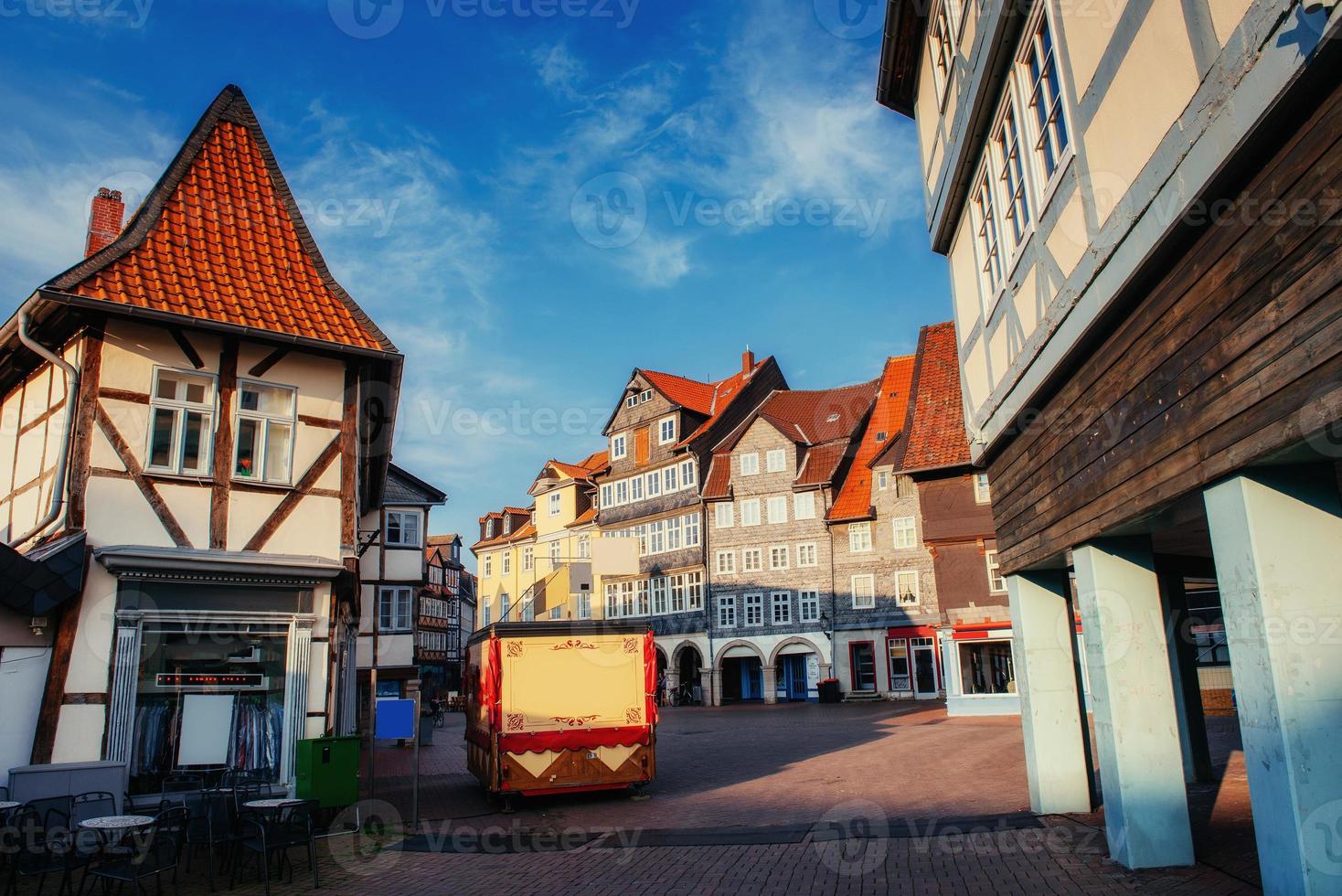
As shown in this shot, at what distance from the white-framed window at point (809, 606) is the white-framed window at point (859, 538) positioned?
8.42 ft

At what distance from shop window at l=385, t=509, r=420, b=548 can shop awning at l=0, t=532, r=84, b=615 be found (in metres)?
19.5

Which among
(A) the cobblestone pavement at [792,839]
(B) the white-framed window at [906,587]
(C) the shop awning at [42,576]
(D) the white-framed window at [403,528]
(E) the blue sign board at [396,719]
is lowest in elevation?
(A) the cobblestone pavement at [792,839]

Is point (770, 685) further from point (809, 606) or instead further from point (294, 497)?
point (294, 497)

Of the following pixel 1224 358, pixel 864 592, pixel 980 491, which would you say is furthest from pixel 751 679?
pixel 1224 358

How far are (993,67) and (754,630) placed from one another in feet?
119

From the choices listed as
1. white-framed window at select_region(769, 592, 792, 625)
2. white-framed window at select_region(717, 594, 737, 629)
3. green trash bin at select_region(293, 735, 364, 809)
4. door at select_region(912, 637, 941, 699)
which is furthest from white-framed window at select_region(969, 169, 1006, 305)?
white-framed window at select_region(717, 594, 737, 629)

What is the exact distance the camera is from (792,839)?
1014cm

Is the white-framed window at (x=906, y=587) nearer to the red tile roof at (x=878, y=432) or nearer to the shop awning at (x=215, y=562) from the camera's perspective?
the red tile roof at (x=878, y=432)

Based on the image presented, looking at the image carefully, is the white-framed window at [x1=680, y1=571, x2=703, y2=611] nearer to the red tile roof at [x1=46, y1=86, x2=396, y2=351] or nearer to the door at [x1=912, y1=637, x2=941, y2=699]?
the door at [x1=912, y1=637, x2=941, y2=699]

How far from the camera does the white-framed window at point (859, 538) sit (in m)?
40.8

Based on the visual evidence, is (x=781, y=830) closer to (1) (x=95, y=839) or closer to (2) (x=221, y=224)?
(1) (x=95, y=839)

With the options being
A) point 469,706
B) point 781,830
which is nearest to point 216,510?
point 469,706

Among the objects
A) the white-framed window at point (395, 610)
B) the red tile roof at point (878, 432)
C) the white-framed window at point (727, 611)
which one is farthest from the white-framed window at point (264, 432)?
the white-framed window at point (727, 611)

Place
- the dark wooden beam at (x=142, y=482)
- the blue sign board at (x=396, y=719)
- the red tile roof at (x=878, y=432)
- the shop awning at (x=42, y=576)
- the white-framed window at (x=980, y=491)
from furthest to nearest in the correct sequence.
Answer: the red tile roof at (x=878, y=432) → the white-framed window at (x=980, y=491) → the blue sign board at (x=396, y=719) → the dark wooden beam at (x=142, y=482) → the shop awning at (x=42, y=576)
